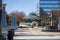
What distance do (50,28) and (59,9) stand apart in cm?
393

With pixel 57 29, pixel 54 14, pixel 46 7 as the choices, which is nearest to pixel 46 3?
pixel 46 7

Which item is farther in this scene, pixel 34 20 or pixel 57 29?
pixel 34 20

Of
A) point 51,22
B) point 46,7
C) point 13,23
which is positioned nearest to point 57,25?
point 51,22

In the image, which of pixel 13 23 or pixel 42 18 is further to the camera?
pixel 42 18

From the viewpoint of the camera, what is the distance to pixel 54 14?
2331cm

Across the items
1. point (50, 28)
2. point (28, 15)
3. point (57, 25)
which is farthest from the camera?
point (28, 15)

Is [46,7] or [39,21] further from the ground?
[46,7]

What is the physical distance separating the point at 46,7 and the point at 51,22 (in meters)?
5.15

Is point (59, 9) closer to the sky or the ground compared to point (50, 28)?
closer to the sky

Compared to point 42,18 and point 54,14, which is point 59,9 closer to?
point 54,14

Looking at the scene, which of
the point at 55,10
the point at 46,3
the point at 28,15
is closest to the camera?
the point at 55,10

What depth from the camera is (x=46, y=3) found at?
27625mm

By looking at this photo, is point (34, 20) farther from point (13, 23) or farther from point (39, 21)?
point (13, 23)

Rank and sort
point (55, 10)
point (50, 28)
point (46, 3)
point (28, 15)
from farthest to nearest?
point (28, 15), point (46, 3), point (55, 10), point (50, 28)
